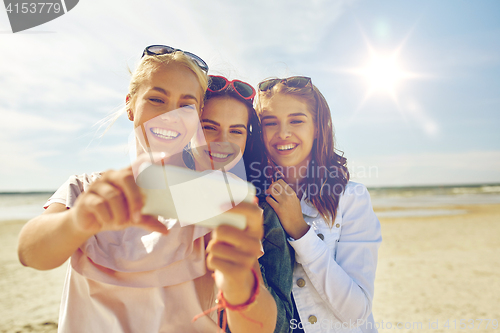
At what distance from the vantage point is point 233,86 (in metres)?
2.17

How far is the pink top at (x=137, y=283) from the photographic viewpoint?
1303mm

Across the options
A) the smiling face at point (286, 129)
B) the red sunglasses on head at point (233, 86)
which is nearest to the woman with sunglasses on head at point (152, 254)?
the red sunglasses on head at point (233, 86)

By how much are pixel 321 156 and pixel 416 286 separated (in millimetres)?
4957

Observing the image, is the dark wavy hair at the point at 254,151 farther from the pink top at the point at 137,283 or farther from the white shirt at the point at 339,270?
the pink top at the point at 137,283

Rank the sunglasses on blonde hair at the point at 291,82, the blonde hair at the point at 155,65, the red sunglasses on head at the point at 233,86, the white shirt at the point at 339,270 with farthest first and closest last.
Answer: the sunglasses on blonde hair at the point at 291,82
the red sunglasses on head at the point at 233,86
the white shirt at the point at 339,270
the blonde hair at the point at 155,65

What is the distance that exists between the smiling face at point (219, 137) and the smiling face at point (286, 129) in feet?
1.09

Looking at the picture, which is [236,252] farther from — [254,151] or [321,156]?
[321,156]

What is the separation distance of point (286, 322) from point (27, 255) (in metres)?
1.33

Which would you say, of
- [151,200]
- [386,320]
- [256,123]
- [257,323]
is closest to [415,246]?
[386,320]

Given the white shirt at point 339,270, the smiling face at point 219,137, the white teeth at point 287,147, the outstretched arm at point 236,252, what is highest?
the smiling face at point 219,137

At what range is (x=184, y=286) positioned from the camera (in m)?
1.36

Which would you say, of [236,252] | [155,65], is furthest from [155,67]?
[236,252]

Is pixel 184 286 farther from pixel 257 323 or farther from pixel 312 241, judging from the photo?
pixel 312 241

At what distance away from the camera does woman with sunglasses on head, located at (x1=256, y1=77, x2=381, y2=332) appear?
1.87 metres
